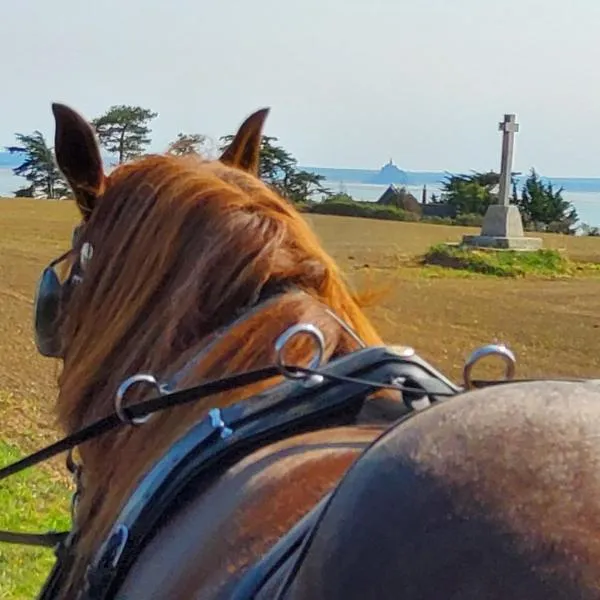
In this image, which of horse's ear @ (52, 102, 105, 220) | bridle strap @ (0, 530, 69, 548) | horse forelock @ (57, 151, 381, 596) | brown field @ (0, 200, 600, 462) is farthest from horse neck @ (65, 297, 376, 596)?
horse's ear @ (52, 102, 105, 220)

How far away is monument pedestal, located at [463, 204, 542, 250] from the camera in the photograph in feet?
70.3

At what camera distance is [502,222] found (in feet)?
71.5

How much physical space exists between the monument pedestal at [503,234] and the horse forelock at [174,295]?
62.5ft

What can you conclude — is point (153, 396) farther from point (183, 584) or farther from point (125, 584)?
point (183, 584)

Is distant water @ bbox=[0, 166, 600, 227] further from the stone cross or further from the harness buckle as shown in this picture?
the harness buckle

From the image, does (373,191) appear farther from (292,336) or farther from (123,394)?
(292,336)

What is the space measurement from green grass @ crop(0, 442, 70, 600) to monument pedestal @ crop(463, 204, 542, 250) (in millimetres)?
15165

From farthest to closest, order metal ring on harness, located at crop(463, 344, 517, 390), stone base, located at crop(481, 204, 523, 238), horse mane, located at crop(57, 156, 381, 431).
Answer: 1. stone base, located at crop(481, 204, 523, 238)
2. horse mane, located at crop(57, 156, 381, 431)
3. metal ring on harness, located at crop(463, 344, 517, 390)

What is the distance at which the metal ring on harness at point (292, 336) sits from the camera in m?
1.93

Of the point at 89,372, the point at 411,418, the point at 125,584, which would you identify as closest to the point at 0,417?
the point at 89,372

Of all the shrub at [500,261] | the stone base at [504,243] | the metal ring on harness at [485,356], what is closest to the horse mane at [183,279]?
the metal ring on harness at [485,356]

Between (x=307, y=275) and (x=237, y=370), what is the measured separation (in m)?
0.25

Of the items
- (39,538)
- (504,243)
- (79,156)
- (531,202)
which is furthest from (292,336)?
(531,202)

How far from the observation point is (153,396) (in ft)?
7.68
